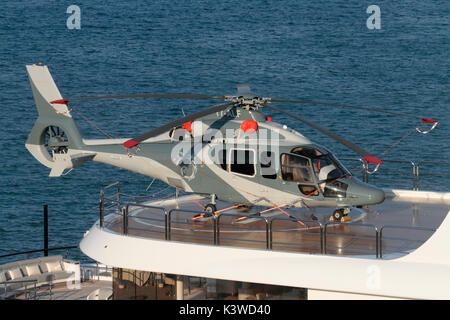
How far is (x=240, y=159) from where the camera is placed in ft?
70.9

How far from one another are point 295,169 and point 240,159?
163 cm

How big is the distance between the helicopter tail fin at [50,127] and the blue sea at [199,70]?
86.0ft

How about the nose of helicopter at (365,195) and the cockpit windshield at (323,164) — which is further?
the cockpit windshield at (323,164)

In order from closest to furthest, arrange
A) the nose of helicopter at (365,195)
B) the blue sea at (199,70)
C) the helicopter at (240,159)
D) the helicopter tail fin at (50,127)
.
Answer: the nose of helicopter at (365,195), the helicopter at (240,159), the helicopter tail fin at (50,127), the blue sea at (199,70)

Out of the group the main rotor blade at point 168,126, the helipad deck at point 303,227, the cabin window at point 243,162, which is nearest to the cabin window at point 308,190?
the helipad deck at point 303,227

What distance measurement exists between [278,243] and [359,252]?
2029mm

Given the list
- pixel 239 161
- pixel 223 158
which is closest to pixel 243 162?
pixel 239 161

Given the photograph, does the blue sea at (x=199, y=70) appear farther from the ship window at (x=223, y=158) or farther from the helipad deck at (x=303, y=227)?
the ship window at (x=223, y=158)

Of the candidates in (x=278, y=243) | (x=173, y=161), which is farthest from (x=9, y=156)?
(x=278, y=243)

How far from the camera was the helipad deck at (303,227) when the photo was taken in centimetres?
1827

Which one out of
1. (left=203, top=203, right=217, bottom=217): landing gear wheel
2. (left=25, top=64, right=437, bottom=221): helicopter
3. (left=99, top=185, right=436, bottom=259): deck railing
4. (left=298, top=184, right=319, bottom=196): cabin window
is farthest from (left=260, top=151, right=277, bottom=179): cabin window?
(left=203, top=203, right=217, bottom=217): landing gear wheel

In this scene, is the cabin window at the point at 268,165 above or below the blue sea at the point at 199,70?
below

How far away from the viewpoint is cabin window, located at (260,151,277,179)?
2127 centimetres
